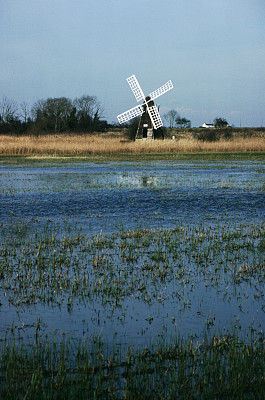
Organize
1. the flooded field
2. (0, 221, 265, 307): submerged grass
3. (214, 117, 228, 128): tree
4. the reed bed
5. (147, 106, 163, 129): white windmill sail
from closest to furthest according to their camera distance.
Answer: the flooded field, (0, 221, 265, 307): submerged grass, the reed bed, (147, 106, 163, 129): white windmill sail, (214, 117, 228, 128): tree

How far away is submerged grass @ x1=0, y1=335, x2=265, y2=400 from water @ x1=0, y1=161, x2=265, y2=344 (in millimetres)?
402

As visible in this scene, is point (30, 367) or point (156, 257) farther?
point (156, 257)

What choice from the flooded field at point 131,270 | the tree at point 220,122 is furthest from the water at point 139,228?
the tree at point 220,122

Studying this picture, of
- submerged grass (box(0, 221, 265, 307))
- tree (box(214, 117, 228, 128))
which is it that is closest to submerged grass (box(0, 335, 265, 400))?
submerged grass (box(0, 221, 265, 307))

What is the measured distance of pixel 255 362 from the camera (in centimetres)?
423

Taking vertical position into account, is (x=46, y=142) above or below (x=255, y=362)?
above

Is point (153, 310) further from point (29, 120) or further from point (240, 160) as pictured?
point (29, 120)

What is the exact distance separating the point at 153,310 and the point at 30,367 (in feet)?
6.36

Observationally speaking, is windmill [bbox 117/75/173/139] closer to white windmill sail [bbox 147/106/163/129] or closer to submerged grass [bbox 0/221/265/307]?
white windmill sail [bbox 147/106/163/129]

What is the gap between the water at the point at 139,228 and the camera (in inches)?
206

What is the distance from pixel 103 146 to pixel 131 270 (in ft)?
108

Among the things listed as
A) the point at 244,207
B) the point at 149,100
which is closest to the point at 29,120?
the point at 149,100

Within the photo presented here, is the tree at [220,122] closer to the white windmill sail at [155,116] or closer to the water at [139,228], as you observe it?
the white windmill sail at [155,116]

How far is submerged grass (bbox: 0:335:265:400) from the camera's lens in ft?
12.3
